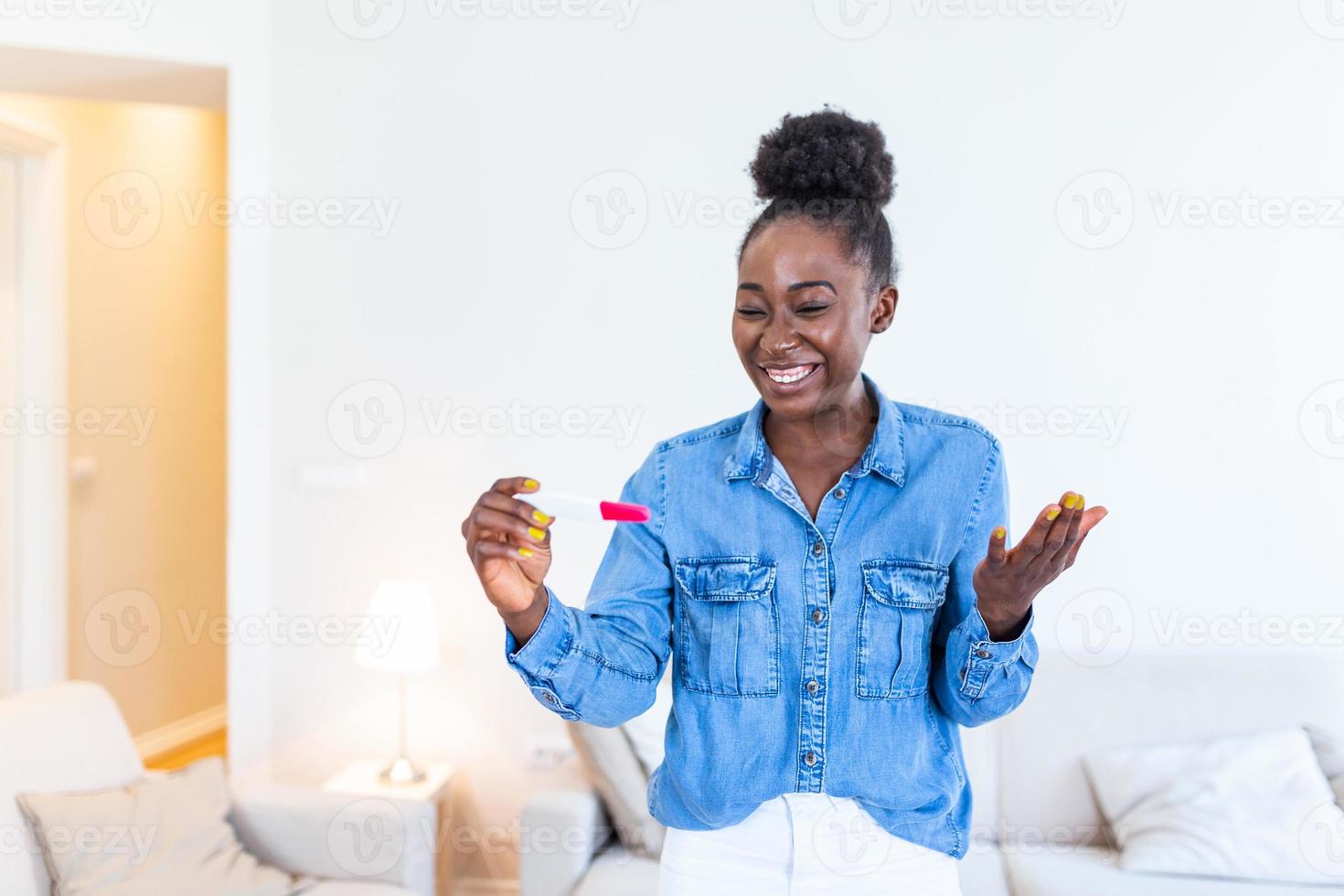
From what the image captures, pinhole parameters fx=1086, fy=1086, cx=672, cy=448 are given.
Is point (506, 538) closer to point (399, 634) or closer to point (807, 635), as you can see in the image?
point (807, 635)

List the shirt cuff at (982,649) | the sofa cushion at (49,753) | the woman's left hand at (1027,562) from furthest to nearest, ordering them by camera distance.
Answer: the sofa cushion at (49,753) < the shirt cuff at (982,649) < the woman's left hand at (1027,562)

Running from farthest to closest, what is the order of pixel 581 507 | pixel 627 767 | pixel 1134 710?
pixel 1134 710 < pixel 627 767 < pixel 581 507

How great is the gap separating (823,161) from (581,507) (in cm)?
43

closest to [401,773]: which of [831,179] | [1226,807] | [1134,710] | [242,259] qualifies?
[242,259]

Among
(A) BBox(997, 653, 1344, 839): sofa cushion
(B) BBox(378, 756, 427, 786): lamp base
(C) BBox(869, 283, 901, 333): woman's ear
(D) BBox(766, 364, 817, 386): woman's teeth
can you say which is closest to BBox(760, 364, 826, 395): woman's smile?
(D) BBox(766, 364, 817, 386): woman's teeth

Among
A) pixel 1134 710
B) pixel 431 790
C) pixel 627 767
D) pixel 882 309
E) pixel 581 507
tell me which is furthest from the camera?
pixel 431 790

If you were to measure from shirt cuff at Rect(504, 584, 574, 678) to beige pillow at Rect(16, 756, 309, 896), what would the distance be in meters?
1.35

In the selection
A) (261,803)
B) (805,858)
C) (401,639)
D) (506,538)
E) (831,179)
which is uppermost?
(831,179)

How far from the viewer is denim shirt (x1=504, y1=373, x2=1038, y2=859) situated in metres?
1.01

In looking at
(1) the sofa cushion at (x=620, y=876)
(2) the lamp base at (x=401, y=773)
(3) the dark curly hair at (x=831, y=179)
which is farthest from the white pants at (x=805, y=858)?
(2) the lamp base at (x=401, y=773)

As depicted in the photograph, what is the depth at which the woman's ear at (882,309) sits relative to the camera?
1.11 meters

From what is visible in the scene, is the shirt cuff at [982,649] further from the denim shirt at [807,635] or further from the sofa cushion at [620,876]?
the sofa cushion at [620,876]

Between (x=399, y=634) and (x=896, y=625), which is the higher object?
(x=896, y=625)

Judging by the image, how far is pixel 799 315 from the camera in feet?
3.41
